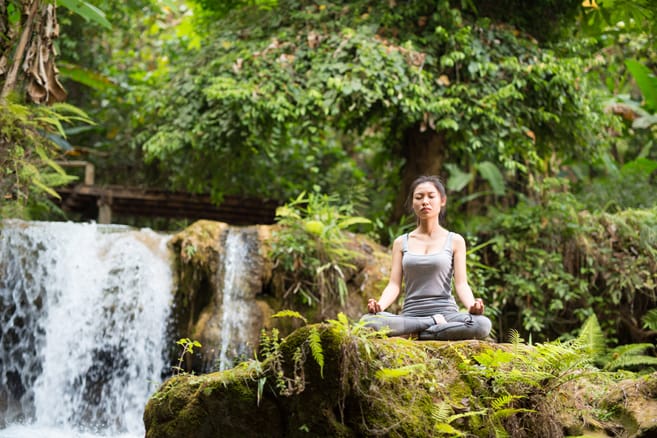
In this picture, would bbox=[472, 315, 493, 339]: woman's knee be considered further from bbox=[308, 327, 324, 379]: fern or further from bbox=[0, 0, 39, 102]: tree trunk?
bbox=[0, 0, 39, 102]: tree trunk

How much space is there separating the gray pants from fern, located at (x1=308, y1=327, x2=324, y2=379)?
41.8 inches

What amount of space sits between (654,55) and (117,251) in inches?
390

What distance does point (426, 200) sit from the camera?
4891 millimetres

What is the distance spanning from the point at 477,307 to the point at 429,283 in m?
0.60

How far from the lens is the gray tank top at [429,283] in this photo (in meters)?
4.70

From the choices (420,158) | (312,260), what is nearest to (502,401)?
(312,260)

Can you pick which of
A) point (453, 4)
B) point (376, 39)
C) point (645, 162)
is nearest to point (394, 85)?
point (376, 39)

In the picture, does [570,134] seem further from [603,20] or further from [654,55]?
[603,20]

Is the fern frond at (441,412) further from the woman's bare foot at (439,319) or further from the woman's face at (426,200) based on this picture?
the woman's face at (426,200)

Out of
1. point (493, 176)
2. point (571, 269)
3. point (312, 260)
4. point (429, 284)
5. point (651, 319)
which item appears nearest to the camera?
point (429, 284)

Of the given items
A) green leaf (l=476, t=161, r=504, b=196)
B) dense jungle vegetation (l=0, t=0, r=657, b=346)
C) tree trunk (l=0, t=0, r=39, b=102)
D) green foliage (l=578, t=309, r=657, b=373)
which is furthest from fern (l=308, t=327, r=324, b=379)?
green leaf (l=476, t=161, r=504, b=196)

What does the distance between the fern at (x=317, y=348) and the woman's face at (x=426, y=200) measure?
6.03 ft

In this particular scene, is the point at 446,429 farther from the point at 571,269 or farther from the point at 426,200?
the point at 571,269

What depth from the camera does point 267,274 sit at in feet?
25.4
